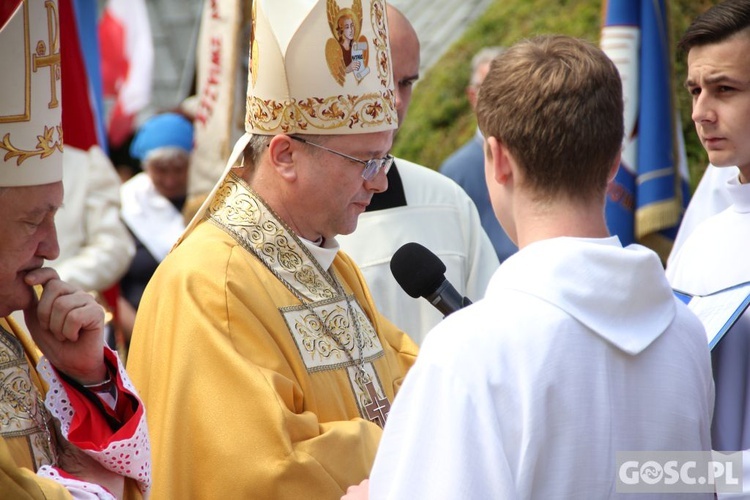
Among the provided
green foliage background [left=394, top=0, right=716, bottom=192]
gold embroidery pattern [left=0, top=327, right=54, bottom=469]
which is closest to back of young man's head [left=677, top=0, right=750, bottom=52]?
gold embroidery pattern [left=0, top=327, right=54, bottom=469]

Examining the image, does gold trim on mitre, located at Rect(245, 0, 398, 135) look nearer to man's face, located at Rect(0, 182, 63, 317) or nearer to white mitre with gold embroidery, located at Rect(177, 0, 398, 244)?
white mitre with gold embroidery, located at Rect(177, 0, 398, 244)

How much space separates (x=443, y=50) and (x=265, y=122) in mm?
7679

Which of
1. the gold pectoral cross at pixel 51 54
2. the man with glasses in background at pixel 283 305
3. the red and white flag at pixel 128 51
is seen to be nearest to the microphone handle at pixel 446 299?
the man with glasses in background at pixel 283 305

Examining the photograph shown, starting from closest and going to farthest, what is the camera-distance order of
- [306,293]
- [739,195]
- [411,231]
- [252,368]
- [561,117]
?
[561,117] → [252,368] → [306,293] → [739,195] → [411,231]

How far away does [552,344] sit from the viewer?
2.19m

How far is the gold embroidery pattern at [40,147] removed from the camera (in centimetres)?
268

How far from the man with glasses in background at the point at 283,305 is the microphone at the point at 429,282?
486 millimetres

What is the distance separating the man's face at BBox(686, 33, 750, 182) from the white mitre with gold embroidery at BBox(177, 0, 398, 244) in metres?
1.07

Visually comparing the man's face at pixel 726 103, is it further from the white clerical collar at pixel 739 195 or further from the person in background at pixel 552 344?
the person in background at pixel 552 344

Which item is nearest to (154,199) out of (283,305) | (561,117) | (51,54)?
(283,305)

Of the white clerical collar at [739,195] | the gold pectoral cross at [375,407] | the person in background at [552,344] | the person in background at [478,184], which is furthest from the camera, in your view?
the person in background at [478,184]

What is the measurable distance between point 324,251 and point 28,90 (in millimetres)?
1106

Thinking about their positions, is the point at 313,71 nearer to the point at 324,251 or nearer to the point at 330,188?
the point at 330,188

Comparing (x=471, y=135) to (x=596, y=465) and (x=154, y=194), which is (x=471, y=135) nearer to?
(x=154, y=194)
